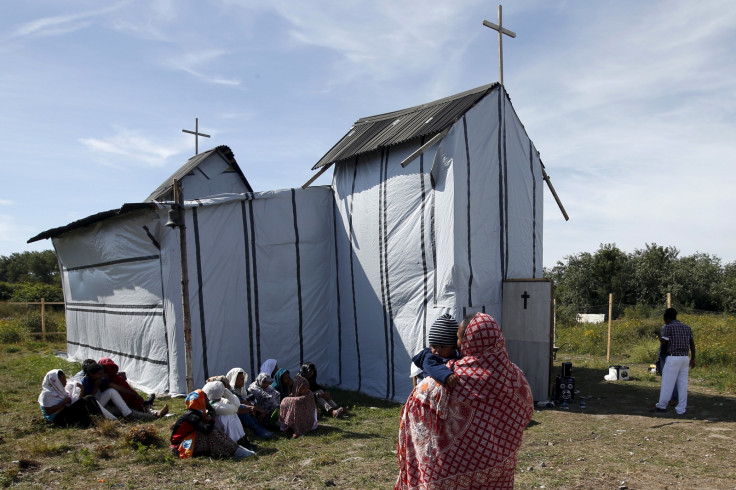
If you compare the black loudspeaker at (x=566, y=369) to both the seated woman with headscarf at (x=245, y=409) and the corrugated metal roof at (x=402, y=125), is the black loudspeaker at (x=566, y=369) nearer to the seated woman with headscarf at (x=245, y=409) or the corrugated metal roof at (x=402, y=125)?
the corrugated metal roof at (x=402, y=125)

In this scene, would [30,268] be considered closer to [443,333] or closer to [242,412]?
[242,412]

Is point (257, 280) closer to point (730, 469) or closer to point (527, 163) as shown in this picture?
point (527, 163)

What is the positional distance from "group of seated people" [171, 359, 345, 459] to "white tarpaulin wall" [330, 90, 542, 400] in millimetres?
1687

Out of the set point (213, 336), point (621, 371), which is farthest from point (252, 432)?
point (621, 371)

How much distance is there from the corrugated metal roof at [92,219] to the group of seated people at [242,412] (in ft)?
11.1

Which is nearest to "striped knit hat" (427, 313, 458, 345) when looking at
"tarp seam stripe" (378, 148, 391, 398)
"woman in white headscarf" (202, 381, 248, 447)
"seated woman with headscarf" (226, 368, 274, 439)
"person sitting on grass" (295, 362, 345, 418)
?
"woman in white headscarf" (202, 381, 248, 447)

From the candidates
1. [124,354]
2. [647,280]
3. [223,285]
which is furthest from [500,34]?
[647,280]

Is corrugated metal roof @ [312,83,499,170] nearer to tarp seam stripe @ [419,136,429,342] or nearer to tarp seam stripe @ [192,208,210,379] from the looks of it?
tarp seam stripe @ [419,136,429,342]

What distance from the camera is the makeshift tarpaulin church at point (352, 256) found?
8.70m

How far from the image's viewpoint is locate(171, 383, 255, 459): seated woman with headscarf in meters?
5.89

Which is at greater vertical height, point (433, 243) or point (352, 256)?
point (433, 243)

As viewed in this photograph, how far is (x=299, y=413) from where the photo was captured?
22.6ft

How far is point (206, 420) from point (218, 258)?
395cm

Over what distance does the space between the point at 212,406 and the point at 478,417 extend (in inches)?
153
